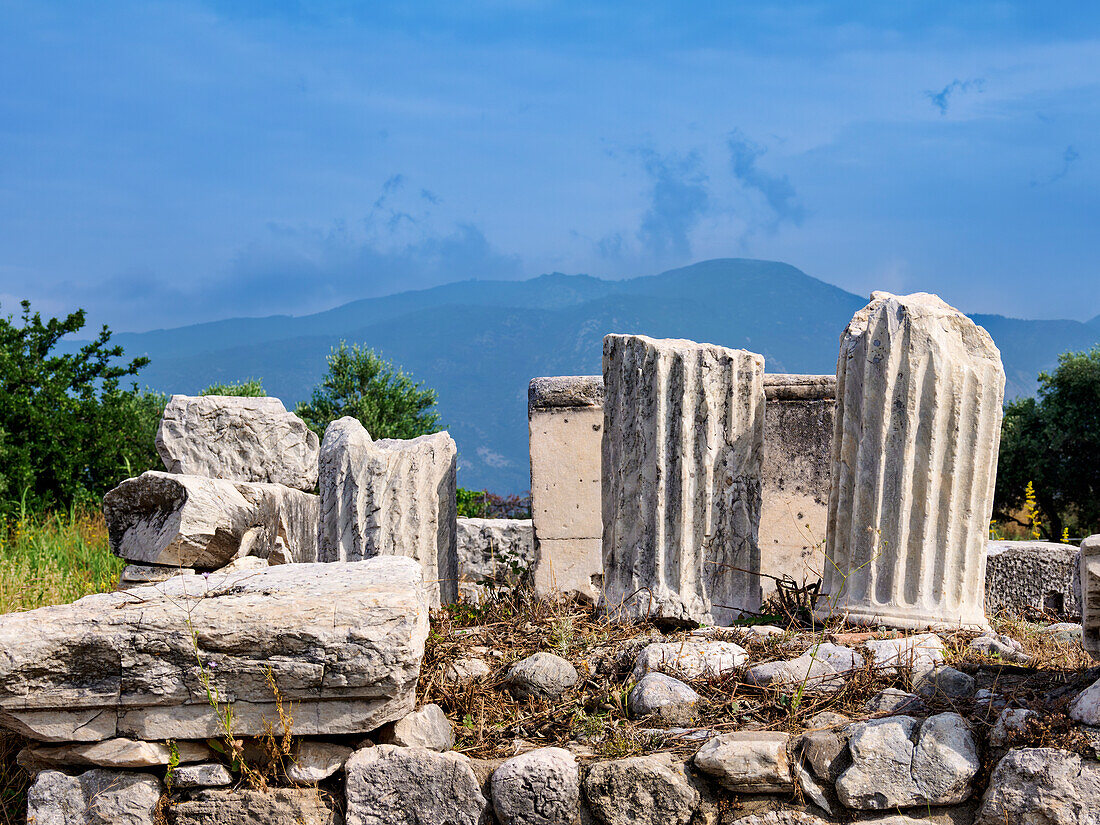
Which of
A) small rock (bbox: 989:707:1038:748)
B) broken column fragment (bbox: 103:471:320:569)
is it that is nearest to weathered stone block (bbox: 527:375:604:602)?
broken column fragment (bbox: 103:471:320:569)

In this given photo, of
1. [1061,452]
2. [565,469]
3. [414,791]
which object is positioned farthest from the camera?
[1061,452]

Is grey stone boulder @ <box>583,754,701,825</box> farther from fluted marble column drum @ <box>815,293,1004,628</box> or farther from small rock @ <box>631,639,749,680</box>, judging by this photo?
fluted marble column drum @ <box>815,293,1004,628</box>

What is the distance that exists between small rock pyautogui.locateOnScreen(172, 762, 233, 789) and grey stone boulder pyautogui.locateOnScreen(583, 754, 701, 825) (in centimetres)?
136

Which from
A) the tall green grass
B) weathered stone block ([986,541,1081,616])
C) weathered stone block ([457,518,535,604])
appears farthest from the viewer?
the tall green grass

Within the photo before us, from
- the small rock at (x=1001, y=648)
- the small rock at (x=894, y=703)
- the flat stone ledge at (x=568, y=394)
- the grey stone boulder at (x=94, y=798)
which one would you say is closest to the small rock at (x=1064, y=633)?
the small rock at (x=1001, y=648)

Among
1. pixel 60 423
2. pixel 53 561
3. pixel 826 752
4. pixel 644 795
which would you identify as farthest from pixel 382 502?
pixel 60 423

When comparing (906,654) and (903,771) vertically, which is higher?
(906,654)

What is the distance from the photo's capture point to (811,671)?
4.02m

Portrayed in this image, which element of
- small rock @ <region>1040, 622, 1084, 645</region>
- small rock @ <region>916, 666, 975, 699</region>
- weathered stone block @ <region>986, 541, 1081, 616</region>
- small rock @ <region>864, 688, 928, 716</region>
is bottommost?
small rock @ <region>864, 688, 928, 716</region>

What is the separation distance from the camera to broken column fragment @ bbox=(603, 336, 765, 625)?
16.0ft

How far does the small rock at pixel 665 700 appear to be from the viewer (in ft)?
12.4

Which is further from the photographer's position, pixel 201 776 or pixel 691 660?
pixel 691 660

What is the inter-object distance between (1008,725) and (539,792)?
1695 millimetres

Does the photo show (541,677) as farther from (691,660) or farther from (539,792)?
(691,660)
